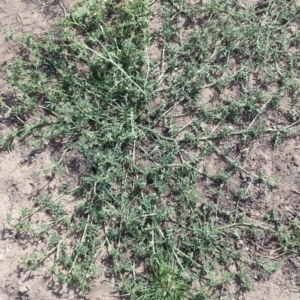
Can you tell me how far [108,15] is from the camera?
3.90 metres

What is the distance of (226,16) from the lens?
3869mm

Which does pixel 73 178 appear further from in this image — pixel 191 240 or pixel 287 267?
pixel 287 267

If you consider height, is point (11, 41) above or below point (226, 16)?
above

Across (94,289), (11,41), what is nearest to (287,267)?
(94,289)

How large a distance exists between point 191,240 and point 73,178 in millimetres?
1119

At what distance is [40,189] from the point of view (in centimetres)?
385

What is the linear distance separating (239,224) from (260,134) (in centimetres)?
77

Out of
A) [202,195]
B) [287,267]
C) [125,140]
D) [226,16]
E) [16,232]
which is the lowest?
[287,267]

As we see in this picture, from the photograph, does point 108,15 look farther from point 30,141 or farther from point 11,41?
point 30,141

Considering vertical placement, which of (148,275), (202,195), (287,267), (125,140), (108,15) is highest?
(108,15)

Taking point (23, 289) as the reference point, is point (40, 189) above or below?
above

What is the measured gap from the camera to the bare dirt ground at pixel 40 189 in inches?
148

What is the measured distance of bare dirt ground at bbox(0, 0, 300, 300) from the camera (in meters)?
3.76

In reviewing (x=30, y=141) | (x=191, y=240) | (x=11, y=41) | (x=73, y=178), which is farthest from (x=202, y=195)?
(x=11, y=41)
